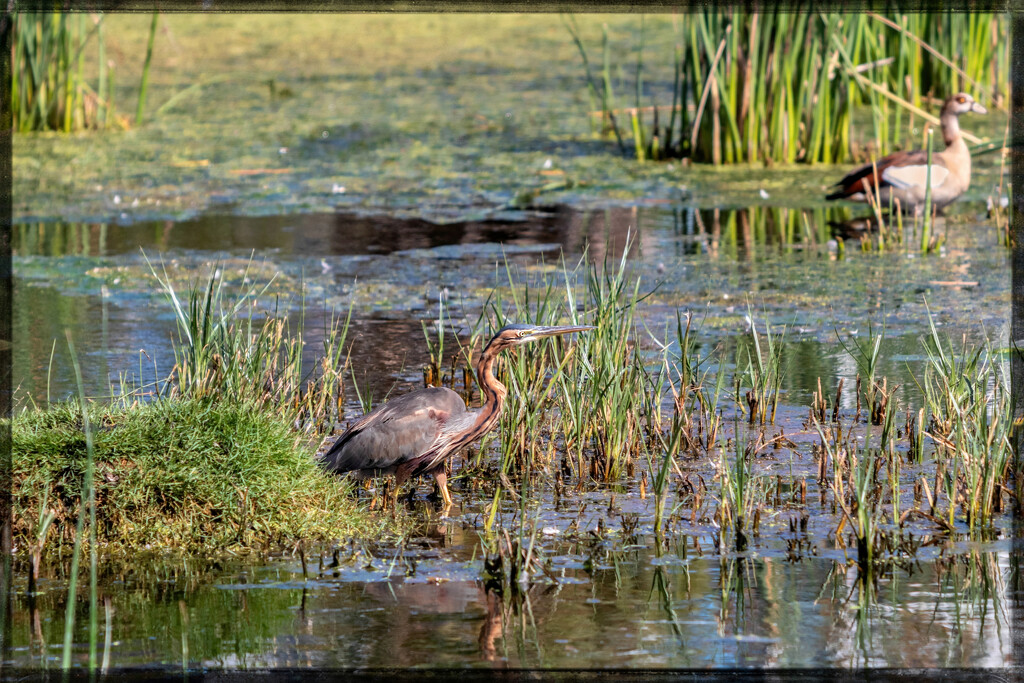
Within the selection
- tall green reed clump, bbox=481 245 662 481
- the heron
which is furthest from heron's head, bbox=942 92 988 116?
the heron

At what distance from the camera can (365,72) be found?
18.8 m

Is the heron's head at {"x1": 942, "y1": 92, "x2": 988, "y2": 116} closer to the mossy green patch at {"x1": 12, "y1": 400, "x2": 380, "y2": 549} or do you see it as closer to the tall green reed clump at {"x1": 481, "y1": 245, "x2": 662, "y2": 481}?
the tall green reed clump at {"x1": 481, "y1": 245, "x2": 662, "y2": 481}

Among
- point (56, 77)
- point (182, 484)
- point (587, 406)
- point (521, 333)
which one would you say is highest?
point (56, 77)

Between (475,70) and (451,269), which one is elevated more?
(475,70)

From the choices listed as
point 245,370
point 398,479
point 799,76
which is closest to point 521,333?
point 398,479

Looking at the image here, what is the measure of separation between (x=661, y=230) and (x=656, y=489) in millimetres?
6199

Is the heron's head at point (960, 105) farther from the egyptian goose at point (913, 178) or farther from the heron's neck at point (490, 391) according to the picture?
the heron's neck at point (490, 391)

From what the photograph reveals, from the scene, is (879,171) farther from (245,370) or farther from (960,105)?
(245,370)

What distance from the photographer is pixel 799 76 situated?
11867 millimetres

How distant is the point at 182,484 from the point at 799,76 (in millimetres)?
8442

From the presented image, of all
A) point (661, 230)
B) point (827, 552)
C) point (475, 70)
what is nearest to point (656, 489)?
point (827, 552)

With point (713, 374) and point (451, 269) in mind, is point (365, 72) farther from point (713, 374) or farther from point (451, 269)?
point (713, 374)

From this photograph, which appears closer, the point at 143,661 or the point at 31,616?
the point at 143,661

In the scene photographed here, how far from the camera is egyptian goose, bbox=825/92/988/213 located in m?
10.7
